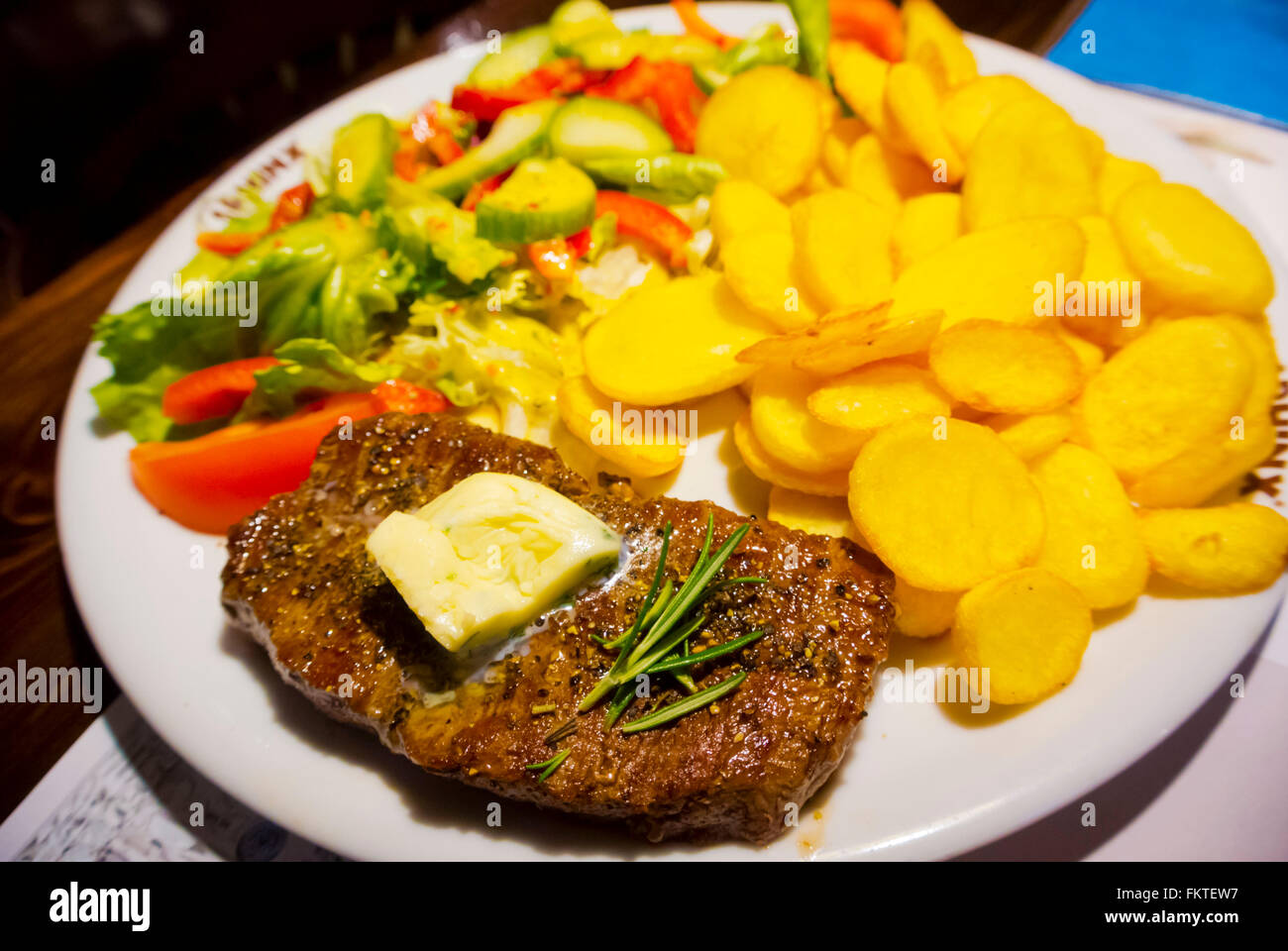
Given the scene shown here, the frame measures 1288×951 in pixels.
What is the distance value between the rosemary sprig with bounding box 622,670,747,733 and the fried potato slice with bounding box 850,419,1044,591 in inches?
20.5

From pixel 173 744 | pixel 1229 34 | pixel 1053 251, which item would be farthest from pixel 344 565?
pixel 1229 34

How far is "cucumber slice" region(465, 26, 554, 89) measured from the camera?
11.4ft

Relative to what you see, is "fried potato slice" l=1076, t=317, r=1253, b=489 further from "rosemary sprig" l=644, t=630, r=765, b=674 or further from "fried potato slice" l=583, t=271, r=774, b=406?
"rosemary sprig" l=644, t=630, r=765, b=674

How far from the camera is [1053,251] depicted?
214cm

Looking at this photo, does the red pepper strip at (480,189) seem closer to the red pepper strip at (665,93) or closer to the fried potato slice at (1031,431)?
the red pepper strip at (665,93)

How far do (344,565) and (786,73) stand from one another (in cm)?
218

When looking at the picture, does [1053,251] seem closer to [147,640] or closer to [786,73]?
[786,73]

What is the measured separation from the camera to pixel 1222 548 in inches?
79.3

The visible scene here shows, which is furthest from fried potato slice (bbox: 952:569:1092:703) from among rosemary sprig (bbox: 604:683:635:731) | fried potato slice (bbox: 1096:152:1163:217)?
fried potato slice (bbox: 1096:152:1163:217)

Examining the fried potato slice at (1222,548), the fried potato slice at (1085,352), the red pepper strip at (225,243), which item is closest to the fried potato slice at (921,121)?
the fried potato slice at (1085,352)

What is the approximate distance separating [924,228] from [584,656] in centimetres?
161

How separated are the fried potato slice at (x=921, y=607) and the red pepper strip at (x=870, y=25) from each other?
2091 millimetres
